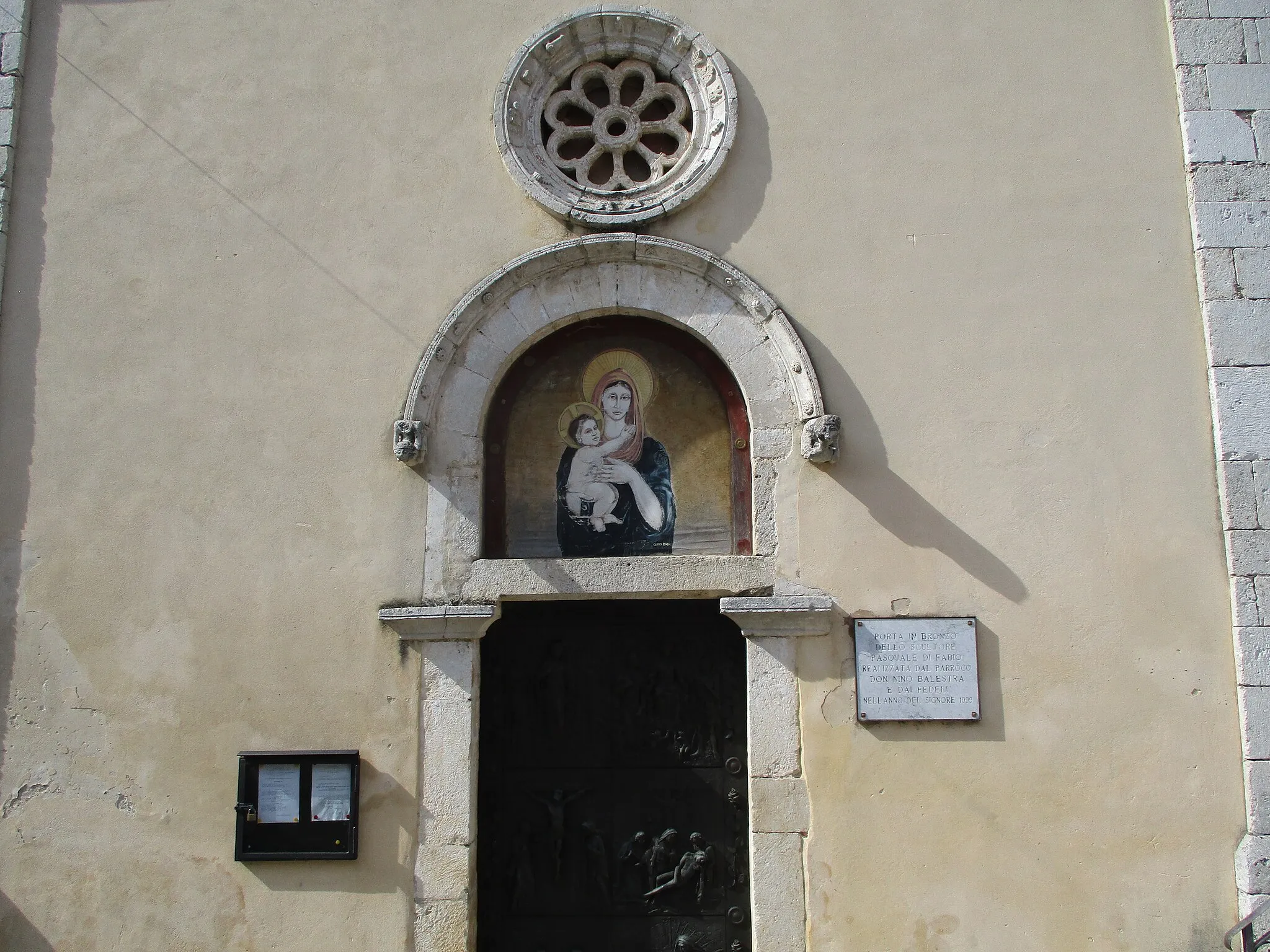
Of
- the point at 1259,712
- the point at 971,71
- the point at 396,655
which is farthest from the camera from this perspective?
the point at 971,71

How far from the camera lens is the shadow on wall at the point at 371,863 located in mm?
4734

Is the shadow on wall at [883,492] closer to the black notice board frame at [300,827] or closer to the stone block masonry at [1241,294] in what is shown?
the stone block masonry at [1241,294]

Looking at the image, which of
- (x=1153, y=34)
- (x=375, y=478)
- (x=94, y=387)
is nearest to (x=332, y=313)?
(x=375, y=478)

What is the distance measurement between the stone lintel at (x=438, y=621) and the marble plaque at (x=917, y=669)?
5.46ft

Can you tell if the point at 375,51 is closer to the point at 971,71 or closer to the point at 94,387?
the point at 94,387

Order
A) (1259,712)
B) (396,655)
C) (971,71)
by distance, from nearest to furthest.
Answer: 1. (1259,712)
2. (396,655)
3. (971,71)

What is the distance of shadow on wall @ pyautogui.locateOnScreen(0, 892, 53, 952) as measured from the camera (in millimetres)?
4781

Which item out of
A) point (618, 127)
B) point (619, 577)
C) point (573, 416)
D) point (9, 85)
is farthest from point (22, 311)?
point (619, 577)

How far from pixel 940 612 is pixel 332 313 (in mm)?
3120

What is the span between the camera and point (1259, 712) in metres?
4.53

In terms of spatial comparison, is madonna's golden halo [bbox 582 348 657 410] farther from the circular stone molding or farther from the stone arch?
the circular stone molding

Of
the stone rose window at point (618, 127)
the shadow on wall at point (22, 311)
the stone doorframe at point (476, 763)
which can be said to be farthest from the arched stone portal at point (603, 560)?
the shadow on wall at point (22, 311)

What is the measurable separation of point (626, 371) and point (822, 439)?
43.0 inches

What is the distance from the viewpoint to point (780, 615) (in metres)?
4.75
